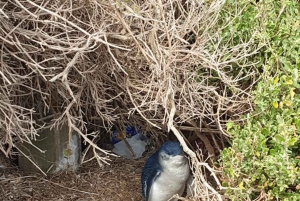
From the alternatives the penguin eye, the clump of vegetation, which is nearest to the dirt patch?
the penguin eye

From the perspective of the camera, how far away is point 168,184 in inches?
102

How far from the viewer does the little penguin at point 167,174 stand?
8.38 ft

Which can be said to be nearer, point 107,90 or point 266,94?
point 266,94

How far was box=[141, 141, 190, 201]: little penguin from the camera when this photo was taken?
2553mm

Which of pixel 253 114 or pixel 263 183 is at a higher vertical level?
pixel 253 114

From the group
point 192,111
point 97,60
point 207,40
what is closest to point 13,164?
point 97,60

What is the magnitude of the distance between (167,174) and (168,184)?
2.3 inches

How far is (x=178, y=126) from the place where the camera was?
2.69 meters

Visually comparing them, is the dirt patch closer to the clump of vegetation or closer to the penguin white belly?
the penguin white belly

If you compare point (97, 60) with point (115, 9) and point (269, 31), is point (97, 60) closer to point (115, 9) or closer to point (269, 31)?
point (115, 9)

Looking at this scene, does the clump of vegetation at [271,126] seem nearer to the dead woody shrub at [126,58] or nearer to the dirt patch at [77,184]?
the dead woody shrub at [126,58]

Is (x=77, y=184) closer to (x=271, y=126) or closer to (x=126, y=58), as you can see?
(x=126, y=58)

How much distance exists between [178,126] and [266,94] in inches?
30.4

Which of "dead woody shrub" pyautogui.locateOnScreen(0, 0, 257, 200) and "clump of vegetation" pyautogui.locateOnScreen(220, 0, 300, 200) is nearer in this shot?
"clump of vegetation" pyautogui.locateOnScreen(220, 0, 300, 200)
